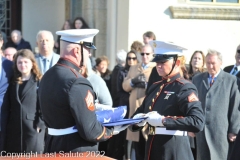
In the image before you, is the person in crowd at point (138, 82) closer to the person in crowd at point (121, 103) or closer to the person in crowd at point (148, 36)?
the person in crowd at point (121, 103)

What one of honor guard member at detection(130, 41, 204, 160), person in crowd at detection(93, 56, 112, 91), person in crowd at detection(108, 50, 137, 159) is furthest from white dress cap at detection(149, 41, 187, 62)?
person in crowd at detection(93, 56, 112, 91)

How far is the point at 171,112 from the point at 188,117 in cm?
22

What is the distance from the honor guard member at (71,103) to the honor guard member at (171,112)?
0.71 metres

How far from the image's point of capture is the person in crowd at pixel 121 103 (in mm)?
8914

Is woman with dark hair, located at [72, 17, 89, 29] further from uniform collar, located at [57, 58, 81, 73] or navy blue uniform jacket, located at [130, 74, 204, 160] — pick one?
uniform collar, located at [57, 58, 81, 73]

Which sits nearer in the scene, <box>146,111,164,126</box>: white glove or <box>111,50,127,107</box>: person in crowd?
<box>146,111,164,126</box>: white glove

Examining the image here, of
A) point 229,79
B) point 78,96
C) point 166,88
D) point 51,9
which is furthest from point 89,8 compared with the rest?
point 78,96

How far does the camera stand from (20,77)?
751 centimetres

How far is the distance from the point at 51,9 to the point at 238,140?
355 inches

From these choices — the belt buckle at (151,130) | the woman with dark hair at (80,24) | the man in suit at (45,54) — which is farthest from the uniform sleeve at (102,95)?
the woman with dark hair at (80,24)

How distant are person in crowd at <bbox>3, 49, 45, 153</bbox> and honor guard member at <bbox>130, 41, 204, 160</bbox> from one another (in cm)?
216

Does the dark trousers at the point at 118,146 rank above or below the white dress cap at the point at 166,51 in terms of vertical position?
below

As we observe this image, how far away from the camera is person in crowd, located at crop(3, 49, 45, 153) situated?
24.2 feet

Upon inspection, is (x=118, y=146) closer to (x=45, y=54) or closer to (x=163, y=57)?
(x=45, y=54)
